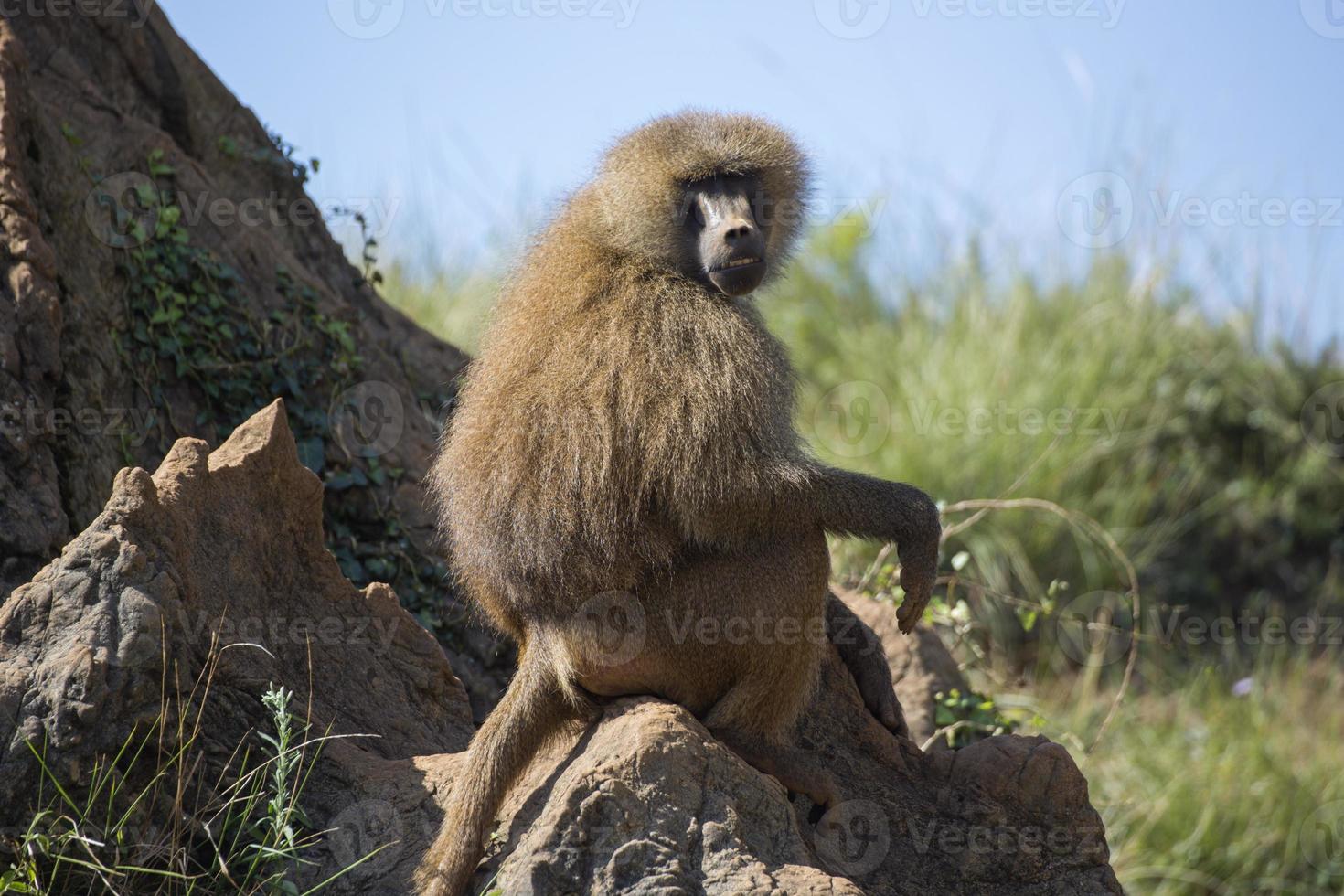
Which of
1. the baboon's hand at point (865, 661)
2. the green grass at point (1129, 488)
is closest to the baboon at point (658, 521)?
the baboon's hand at point (865, 661)

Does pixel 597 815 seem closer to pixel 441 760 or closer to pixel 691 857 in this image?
pixel 691 857

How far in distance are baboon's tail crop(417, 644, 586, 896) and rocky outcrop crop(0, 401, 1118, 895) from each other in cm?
8

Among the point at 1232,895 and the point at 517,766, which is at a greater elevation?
the point at 517,766

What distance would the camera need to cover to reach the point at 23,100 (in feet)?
15.1

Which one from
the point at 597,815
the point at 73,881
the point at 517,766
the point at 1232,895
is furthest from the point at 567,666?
the point at 1232,895

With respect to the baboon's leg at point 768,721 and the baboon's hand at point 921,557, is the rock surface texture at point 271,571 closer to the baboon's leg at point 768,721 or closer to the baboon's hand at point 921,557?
the baboon's leg at point 768,721

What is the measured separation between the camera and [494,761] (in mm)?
3350

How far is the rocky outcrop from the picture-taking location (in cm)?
307

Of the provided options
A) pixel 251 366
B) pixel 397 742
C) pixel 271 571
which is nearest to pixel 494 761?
pixel 397 742

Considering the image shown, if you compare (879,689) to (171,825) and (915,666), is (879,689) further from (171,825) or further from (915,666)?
(171,825)

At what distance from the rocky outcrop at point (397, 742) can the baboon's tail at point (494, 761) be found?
79mm

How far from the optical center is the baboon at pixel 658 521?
353 centimetres

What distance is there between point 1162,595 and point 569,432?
8.14 m

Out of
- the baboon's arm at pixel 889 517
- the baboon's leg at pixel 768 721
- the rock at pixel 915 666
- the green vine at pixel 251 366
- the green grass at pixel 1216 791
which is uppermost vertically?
the green vine at pixel 251 366
